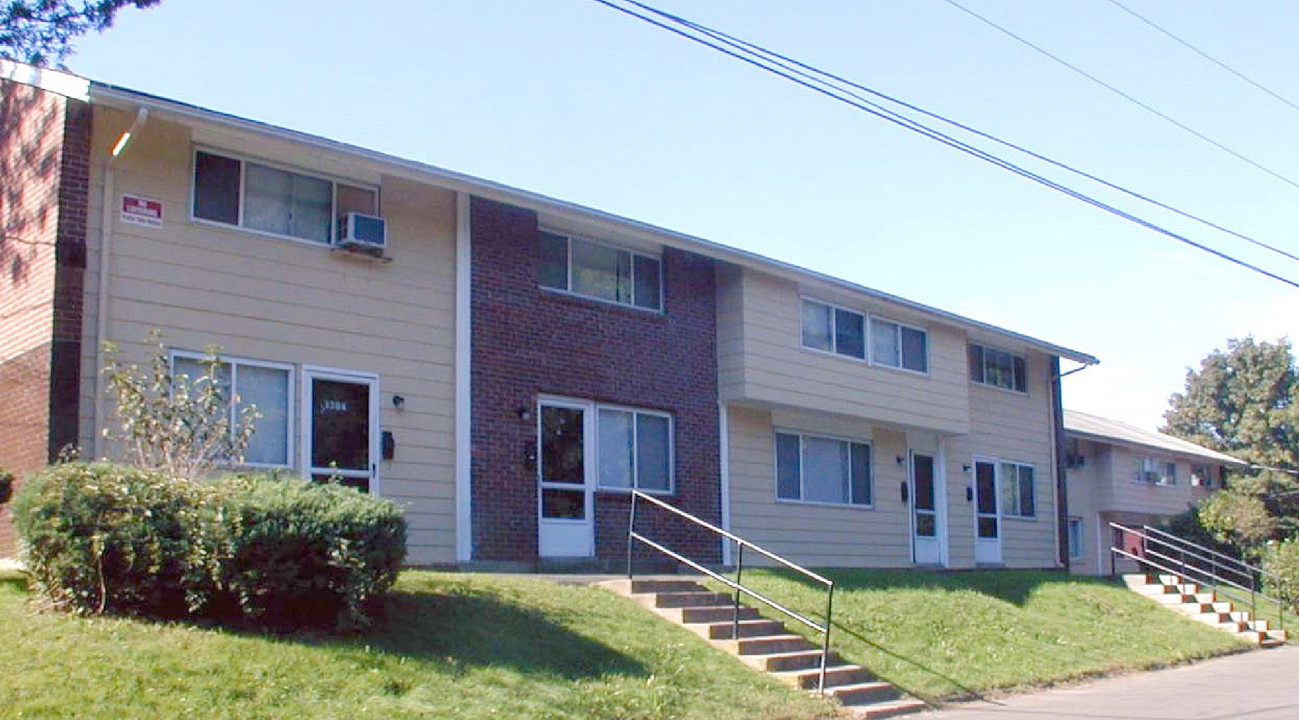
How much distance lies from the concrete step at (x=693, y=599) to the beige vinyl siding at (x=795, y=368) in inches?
196

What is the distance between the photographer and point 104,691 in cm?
953

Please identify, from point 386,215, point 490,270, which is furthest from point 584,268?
point 386,215

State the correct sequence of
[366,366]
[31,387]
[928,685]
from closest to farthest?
[31,387] < [928,685] < [366,366]

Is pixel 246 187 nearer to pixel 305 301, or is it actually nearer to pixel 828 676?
pixel 305 301

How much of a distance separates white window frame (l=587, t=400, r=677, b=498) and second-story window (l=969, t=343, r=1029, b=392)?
965 cm

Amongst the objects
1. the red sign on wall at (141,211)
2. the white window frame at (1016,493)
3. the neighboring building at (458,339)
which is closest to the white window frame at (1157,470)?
the white window frame at (1016,493)

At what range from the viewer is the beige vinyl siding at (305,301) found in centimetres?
1461

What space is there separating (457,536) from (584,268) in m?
4.40

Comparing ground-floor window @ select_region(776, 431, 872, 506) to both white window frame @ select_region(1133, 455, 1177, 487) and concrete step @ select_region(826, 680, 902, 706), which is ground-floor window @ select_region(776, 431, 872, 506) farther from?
white window frame @ select_region(1133, 455, 1177, 487)

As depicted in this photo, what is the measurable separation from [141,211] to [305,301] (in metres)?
2.08

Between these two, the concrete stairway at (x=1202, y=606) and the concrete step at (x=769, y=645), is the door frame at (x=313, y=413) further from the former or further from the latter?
the concrete stairway at (x=1202, y=606)

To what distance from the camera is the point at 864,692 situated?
1455cm

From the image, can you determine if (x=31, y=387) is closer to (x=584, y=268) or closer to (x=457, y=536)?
(x=457, y=536)

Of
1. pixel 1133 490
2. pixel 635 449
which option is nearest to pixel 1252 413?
pixel 1133 490
